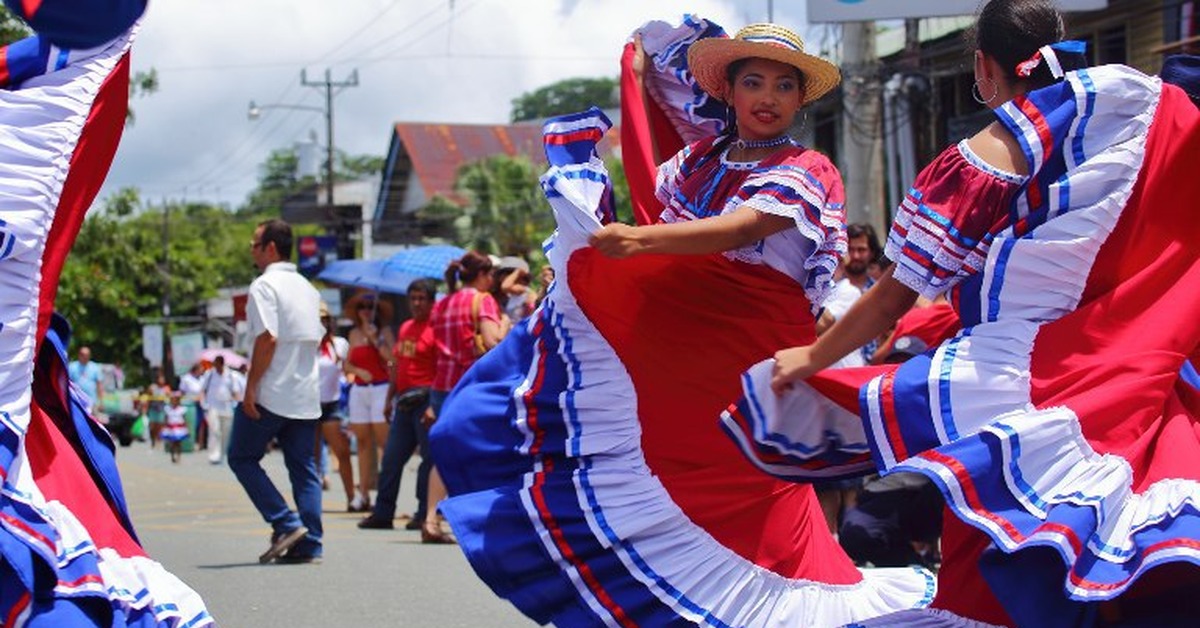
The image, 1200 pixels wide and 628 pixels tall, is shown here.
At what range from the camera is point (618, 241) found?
14.7ft

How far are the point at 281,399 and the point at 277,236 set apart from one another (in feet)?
2.74

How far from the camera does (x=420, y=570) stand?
9.01 m

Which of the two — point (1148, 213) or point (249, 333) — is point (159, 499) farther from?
point (1148, 213)

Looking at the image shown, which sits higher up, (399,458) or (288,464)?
(288,464)

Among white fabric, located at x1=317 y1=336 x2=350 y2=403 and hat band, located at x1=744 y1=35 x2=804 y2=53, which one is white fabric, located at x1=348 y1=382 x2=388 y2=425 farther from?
hat band, located at x1=744 y1=35 x2=804 y2=53

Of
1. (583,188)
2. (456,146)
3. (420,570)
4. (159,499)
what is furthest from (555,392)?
(456,146)

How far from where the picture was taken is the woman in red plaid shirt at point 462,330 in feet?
35.1

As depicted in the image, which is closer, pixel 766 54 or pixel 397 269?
pixel 766 54

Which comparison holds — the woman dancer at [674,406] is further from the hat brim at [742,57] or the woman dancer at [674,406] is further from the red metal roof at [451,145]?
the red metal roof at [451,145]

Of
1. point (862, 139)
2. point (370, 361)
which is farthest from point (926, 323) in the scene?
point (862, 139)

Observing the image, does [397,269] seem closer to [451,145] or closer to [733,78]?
[733,78]

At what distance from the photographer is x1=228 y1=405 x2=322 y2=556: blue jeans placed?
9.03 metres

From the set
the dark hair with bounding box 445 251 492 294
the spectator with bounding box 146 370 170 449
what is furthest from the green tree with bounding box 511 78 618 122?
the dark hair with bounding box 445 251 492 294

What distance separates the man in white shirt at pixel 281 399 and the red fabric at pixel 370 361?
4.67m
